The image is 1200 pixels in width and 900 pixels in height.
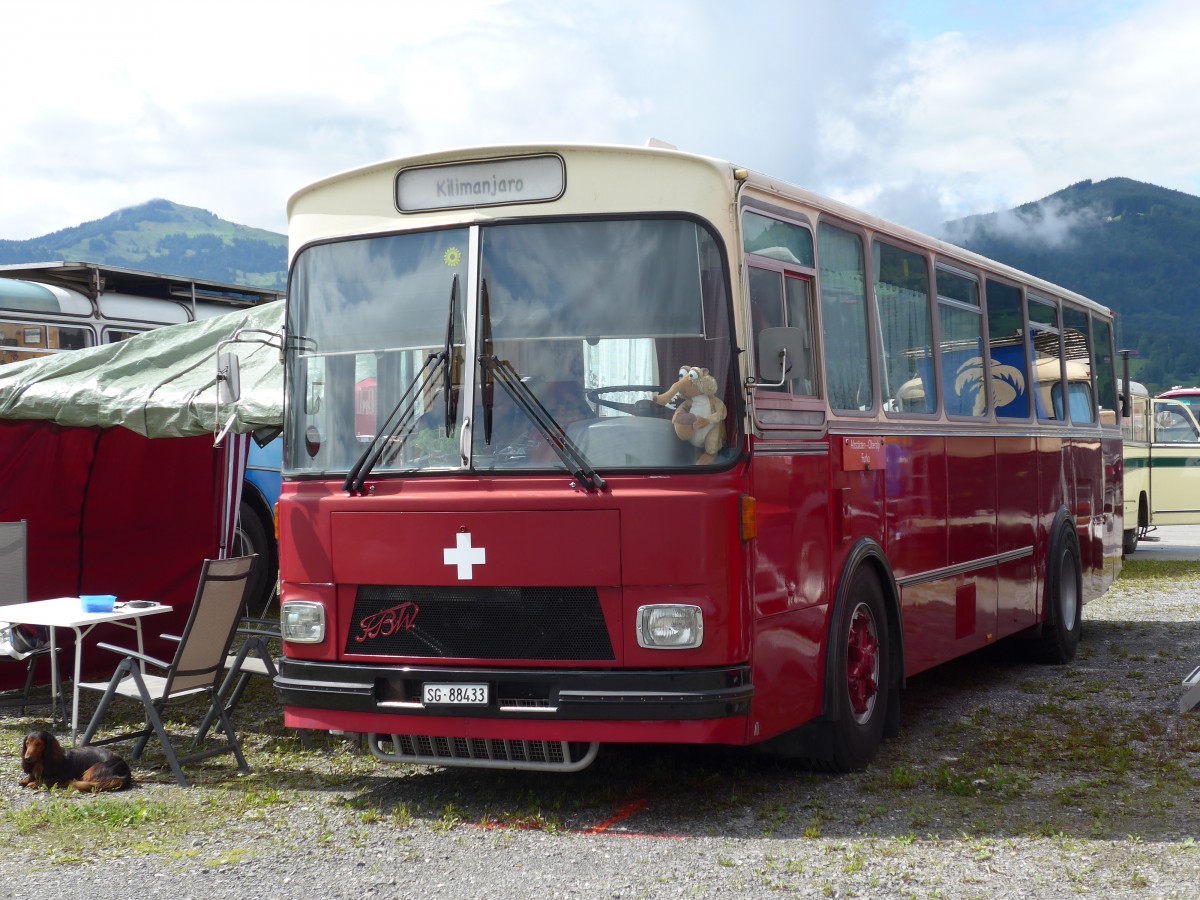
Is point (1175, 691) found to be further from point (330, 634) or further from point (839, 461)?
point (330, 634)

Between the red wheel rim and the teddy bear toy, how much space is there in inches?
63.2

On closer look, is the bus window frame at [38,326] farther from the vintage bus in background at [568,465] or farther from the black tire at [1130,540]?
the black tire at [1130,540]

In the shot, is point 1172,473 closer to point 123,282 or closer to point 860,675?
point 123,282

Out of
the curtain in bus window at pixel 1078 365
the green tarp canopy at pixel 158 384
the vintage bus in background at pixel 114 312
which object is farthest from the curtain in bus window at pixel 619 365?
the vintage bus in background at pixel 114 312

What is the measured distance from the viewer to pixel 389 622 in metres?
6.60

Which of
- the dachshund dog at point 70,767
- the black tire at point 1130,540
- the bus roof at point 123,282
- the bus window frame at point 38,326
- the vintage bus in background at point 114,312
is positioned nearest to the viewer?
the dachshund dog at point 70,767

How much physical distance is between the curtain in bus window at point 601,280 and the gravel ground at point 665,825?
2.11m

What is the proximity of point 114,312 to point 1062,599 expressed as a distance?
8.72m

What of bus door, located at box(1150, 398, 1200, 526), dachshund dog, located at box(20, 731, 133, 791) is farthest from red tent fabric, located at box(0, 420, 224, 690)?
bus door, located at box(1150, 398, 1200, 526)

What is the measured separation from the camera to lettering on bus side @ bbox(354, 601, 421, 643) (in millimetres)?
6551

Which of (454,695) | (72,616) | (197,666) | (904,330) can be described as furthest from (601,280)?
(72,616)

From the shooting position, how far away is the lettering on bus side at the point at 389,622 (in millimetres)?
6551

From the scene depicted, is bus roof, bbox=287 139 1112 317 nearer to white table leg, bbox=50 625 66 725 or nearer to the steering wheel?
the steering wheel

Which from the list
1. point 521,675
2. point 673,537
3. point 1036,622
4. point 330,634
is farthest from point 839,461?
point 1036,622
